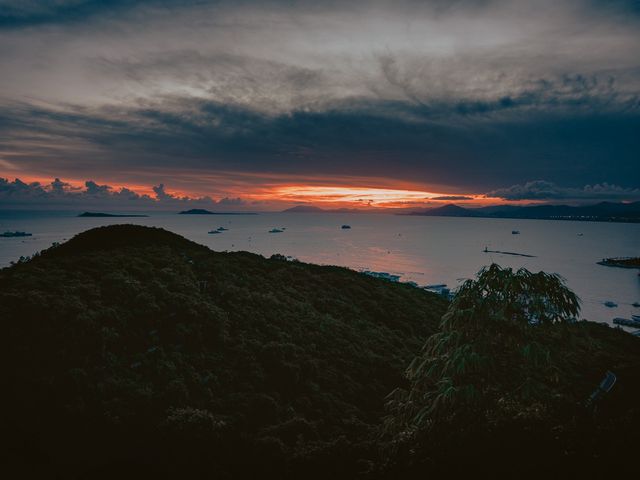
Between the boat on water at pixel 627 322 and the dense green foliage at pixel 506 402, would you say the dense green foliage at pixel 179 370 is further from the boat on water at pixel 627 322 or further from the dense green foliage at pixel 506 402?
the boat on water at pixel 627 322

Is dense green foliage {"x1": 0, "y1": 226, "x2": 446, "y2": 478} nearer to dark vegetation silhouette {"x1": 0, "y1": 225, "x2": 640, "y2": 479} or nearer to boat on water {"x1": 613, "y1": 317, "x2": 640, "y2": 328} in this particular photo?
dark vegetation silhouette {"x1": 0, "y1": 225, "x2": 640, "y2": 479}

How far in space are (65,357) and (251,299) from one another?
1131 cm

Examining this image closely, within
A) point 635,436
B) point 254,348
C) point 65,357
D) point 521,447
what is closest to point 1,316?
point 65,357

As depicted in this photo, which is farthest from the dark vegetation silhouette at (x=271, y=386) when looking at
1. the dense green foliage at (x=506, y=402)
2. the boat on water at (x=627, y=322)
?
the boat on water at (x=627, y=322)

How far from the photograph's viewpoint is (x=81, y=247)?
2734cm

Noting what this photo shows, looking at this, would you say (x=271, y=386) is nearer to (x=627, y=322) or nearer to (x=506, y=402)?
(x=506, y=402)

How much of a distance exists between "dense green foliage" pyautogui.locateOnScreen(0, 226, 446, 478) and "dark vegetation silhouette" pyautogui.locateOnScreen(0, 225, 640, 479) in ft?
0.24

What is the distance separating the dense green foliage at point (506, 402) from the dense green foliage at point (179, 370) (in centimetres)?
246

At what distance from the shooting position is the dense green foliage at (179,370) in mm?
11422

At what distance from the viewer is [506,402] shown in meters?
10.7

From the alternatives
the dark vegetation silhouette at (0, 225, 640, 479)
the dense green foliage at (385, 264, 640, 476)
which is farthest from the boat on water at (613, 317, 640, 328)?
the dense green foliage at (385, 264, 640, 476)

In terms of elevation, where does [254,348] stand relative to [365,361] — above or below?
above

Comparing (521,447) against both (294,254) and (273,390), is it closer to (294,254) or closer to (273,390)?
(273,390)

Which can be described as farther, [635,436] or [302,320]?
[302,320]
